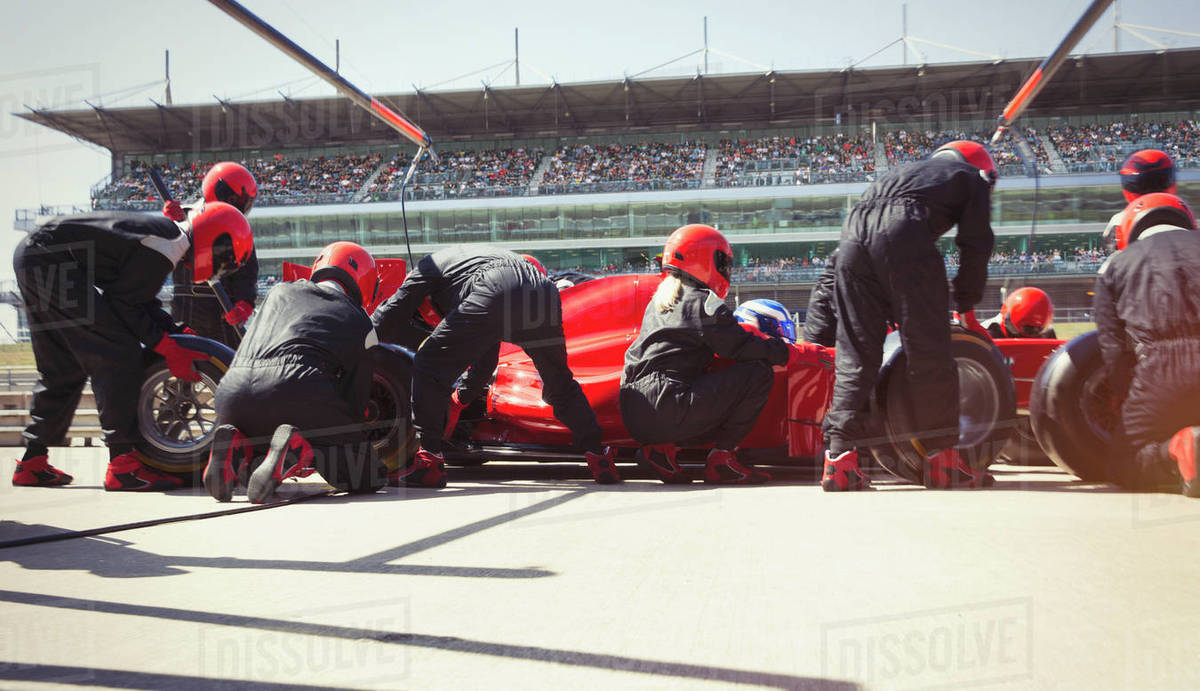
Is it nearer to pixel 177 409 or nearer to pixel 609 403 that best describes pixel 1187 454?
pixel 609 403

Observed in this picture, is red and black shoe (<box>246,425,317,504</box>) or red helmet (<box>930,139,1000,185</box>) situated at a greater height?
red helmet (<box>930,139,1000,185</box>)

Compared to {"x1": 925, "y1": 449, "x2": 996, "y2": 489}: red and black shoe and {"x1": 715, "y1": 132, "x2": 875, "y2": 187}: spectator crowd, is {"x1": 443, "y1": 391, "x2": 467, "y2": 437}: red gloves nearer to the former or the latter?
{"x1": 925, "y1": 449, "x2": 996, "y2": 489}: red and black shoe

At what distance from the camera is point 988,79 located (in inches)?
1324

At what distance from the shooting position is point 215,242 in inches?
159

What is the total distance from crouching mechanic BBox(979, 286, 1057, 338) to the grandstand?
27.1 metres

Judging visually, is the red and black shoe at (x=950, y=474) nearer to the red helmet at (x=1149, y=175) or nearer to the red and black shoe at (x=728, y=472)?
the red and black shoe at (x=728, y=472)

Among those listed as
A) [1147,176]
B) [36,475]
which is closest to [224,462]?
[36,475]

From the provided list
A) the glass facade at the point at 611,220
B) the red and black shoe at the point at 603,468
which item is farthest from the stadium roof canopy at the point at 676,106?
the red and black shoe at the point at 603,468

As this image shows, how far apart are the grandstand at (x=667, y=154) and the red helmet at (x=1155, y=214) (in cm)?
2883

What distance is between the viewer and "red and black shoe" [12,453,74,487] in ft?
13.0

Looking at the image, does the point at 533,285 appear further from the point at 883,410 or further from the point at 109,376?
the point at 109,376

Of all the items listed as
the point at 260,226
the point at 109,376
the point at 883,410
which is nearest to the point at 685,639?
the point at 883,410

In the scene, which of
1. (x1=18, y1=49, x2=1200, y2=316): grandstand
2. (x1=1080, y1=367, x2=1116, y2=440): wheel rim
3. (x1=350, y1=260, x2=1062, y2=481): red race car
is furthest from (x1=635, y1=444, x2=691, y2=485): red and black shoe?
(x1=18, y1=49, x2=1200, y2=316): grandstand

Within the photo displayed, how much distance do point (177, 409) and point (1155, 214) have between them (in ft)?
16.5
